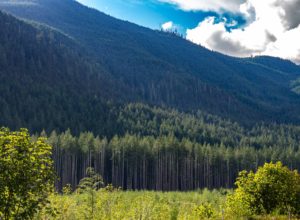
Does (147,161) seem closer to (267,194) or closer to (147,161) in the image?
(147,161)

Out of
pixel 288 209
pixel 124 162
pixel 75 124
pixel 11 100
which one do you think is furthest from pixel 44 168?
pixel 11 100

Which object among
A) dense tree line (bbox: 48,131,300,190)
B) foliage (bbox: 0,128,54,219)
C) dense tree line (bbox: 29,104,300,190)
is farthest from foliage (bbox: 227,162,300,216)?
dense tree line (bbox: 29,104,300,190)

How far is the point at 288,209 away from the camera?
87.9ft

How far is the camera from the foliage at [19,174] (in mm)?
12633

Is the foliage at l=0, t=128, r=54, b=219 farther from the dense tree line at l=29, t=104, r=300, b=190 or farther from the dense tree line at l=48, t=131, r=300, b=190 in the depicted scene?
the dense tree line at l=29, t=104, r=300, b=190

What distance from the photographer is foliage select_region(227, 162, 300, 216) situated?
88.9ft

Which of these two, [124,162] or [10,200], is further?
[124,162]

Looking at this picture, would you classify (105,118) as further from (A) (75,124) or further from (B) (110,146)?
(B) (110,146)

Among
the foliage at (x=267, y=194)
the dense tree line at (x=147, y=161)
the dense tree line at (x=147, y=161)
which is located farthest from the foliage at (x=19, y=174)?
the dense tree line at (x=147, y=161)

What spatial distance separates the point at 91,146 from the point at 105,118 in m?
75.8

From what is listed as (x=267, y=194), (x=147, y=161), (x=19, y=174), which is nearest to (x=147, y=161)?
(x=147, y=161)

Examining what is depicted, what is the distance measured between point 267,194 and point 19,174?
19733mm

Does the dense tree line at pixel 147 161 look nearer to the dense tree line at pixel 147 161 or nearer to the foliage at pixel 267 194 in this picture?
the dense tree line at pixel 147 161

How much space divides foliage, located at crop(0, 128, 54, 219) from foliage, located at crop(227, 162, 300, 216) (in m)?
17.7
